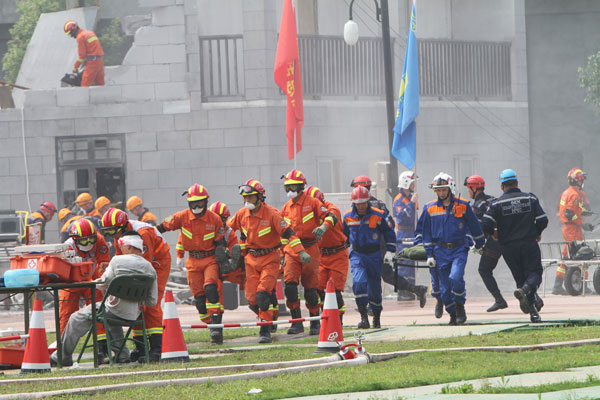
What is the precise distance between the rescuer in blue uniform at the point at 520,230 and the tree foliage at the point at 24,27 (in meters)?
24.0

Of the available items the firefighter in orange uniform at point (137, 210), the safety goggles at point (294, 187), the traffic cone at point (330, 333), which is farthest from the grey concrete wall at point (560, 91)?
the traffic cone at point (330, 333)

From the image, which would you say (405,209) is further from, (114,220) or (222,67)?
(114,220)

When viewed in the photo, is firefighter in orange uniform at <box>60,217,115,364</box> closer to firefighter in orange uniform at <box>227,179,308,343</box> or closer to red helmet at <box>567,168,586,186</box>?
firefighter in orange uniform at <box>227,179,308,343</box>

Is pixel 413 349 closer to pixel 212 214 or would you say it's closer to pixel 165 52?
pixel 212 214

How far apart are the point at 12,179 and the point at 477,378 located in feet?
61.4

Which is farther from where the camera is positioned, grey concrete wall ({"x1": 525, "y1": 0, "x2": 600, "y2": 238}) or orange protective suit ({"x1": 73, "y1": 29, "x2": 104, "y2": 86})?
grey concrete wall ({"x1": 525, "y1": 0, "x2": 600, "y2": 238})

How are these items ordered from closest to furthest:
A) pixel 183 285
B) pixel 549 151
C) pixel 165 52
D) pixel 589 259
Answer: pixel 589 259 < pixel 183 285 < pixel 165 52 < pixel 549 151

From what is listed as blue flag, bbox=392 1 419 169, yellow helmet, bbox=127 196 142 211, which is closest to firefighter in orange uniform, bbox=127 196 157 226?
yellow helmet, bbox=127 196 142 211

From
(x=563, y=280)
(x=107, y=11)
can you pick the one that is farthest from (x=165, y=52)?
(x=107, y=11)

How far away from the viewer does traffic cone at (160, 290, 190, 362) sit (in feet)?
35.7

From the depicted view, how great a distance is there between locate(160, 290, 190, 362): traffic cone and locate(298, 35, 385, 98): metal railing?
16500 millimetres

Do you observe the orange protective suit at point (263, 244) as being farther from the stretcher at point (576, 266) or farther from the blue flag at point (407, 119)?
the stretcher at point (576, 266)

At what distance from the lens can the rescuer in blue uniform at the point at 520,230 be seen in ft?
46.0

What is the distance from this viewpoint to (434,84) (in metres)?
29.4
